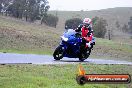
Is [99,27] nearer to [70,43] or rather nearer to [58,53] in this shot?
[58,53]

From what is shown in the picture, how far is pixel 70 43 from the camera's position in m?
18.4

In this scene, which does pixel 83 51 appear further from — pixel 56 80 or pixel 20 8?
pixel 20 8

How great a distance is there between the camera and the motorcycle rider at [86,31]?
689 inches

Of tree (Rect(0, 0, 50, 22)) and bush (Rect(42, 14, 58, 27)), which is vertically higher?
tree (Rect(0, 0, 50, 22))

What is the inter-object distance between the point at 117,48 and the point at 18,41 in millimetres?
15749

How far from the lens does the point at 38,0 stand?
92125 millimetres

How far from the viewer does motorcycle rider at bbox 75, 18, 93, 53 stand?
689 inches

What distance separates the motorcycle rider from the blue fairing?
1.06 ft

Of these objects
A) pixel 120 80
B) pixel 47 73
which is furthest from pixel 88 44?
pixel 120 80

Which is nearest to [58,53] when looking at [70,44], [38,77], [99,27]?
[70,44]

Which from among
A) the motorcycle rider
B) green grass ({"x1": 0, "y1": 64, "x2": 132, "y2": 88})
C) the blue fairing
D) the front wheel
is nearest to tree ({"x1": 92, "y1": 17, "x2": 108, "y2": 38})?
the front wheel

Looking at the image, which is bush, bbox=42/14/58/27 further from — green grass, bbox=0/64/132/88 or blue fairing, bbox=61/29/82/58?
green grass, bbox=0/64/132/88

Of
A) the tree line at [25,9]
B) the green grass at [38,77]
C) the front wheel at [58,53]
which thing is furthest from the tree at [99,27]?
the green grass at [38,77]

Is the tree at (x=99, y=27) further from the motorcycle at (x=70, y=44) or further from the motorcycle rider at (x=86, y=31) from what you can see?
the motorcycle rider at (x=86, y=31)
